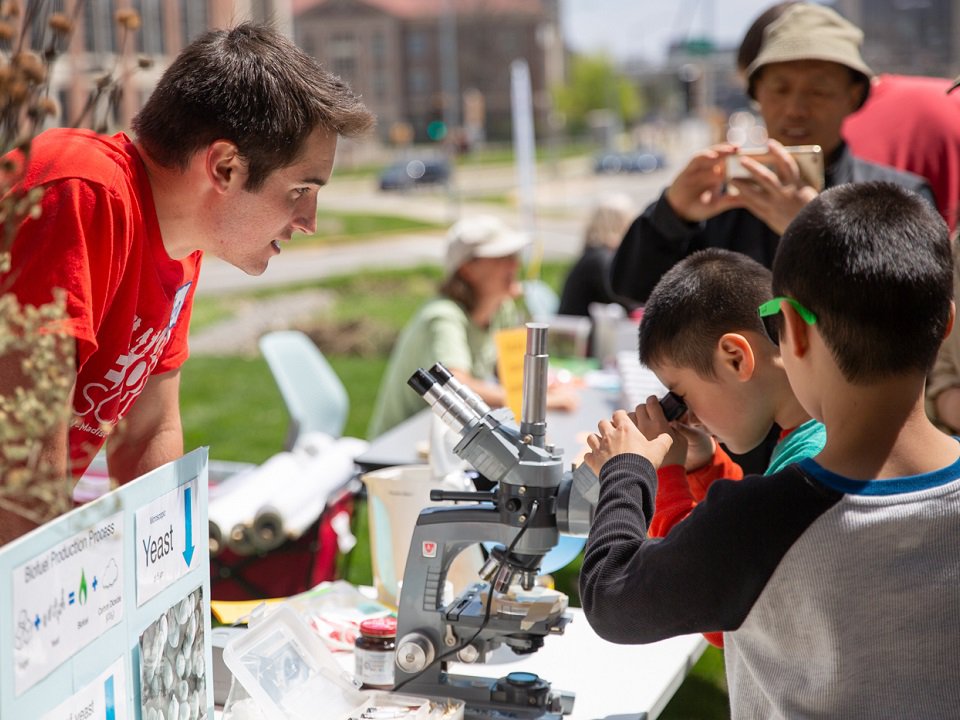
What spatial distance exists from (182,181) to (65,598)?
681 mm

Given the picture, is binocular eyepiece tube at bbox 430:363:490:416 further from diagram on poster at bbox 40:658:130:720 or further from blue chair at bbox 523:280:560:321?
blue chair at bbox 523:280:560:321

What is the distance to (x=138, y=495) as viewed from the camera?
131 cm

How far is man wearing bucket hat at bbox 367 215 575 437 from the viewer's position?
4.07 metres

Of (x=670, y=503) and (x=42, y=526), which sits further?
(x=670, y=503)

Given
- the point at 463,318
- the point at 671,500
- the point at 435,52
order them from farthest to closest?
the point at 435,52, the point at 463,318, the point at 671,500

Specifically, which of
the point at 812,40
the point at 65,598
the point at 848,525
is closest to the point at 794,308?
the point at 848,525

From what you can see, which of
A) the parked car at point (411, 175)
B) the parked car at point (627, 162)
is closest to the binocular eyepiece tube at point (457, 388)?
the parked car at point (411, 175)

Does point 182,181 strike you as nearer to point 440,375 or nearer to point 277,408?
point 440,375

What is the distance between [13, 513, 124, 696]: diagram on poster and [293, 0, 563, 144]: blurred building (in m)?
18.3

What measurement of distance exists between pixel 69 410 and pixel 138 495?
297 mm

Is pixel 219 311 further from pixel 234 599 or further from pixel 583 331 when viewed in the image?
pixel 234 599

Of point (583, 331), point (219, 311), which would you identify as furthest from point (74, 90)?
point (583, 331)

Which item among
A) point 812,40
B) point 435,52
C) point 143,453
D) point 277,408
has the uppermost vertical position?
point 435,52

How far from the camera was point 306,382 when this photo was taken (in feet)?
14.7
